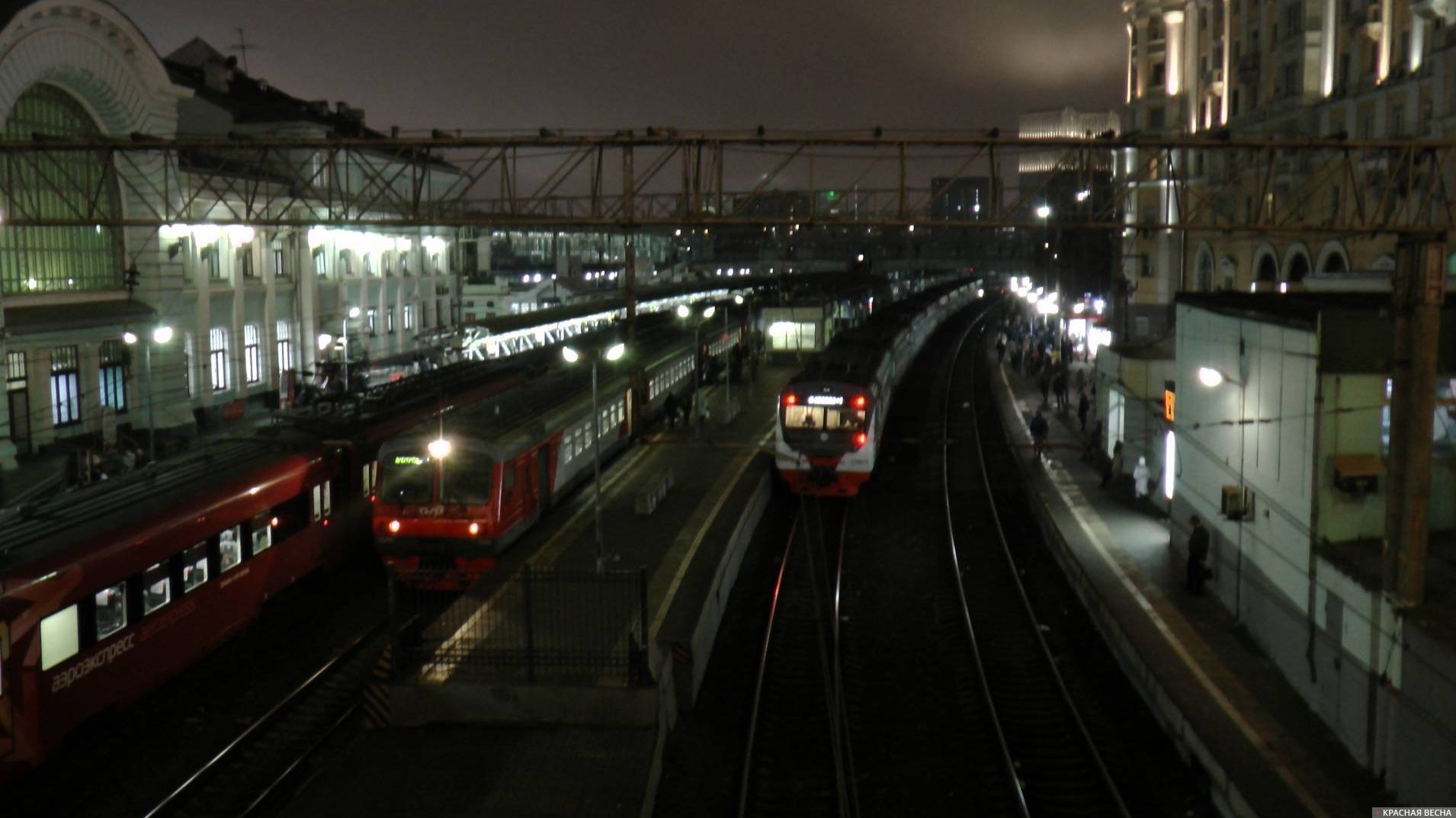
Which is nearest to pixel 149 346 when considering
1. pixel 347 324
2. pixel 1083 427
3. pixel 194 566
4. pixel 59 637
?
pixel 347 324

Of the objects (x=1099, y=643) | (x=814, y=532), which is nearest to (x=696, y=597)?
(x=1099, y=643)

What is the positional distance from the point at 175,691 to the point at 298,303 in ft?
89.4

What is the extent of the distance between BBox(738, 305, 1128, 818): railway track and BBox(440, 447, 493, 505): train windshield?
4.33m


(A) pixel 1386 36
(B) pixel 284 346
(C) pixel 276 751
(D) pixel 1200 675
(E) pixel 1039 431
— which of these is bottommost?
(C) pixel 276 751

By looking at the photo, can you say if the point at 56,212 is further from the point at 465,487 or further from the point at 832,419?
the point at 832,419

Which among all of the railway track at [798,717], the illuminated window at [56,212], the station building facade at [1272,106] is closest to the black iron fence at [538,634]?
the railway track at [798,717]

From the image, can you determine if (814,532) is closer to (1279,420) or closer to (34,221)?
(1279,420)

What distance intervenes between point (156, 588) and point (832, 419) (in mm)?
13735

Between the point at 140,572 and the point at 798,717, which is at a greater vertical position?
the point at 140,572

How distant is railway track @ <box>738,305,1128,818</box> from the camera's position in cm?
1148

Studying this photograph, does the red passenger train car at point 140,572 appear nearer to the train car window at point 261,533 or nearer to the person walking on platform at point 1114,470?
the train car window at point 261,533

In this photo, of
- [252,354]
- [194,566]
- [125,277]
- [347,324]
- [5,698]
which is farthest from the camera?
[347,324]

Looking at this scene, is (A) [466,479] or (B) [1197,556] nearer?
(B) [1197,556]

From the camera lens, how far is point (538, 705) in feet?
38.3
